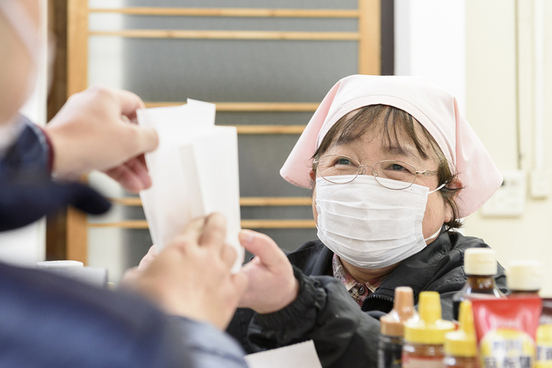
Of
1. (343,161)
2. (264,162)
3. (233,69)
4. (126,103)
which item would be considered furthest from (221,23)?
(126,103)

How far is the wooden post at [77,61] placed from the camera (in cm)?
231

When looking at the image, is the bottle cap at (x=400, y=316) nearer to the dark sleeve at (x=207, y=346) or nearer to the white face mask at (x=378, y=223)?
the dark sleeve at (x=207, y=346)

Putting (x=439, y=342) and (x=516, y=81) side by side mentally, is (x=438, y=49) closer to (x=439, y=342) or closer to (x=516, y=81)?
(x=516, y=81)

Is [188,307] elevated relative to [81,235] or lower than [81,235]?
elevated

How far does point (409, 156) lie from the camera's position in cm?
112

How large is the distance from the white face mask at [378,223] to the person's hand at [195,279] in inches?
25.7

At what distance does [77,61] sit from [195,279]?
2202 mm

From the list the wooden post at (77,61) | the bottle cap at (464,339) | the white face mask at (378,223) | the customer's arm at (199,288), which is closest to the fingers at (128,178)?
the customer's arm at (199,288)

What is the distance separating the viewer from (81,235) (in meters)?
2.31

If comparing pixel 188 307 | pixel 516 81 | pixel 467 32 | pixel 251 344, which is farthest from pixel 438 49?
pixel 188 307

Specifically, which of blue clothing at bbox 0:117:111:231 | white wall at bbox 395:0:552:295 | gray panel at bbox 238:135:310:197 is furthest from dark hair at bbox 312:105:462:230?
gray panel at bbox 238:135:310:197

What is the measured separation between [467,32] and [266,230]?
1.21 meters

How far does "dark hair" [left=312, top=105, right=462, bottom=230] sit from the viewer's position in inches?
43.8

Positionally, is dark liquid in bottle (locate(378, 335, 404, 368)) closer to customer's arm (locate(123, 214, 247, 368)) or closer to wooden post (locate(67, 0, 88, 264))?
customer's arm (locate(123, 214, 247, 368))
